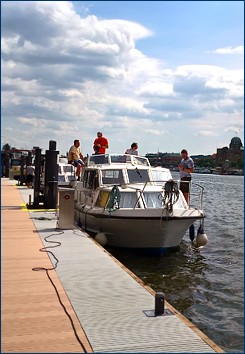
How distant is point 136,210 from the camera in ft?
43.7

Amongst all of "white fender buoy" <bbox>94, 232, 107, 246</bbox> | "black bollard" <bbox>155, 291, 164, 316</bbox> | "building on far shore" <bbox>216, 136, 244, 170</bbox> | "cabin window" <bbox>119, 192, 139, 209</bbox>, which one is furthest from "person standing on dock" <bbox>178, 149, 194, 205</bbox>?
"building on far shore" <bbox>216, 136, 244, 170</bbox>

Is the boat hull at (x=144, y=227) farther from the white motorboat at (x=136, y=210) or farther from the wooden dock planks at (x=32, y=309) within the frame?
the wooden dock planks at (x=32, y=309)

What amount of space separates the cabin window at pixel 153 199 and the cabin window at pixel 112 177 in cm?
169

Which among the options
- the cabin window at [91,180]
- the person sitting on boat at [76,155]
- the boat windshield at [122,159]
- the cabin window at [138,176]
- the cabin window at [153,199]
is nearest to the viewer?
the cabin window at [153,199]

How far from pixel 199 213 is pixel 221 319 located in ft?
17.1

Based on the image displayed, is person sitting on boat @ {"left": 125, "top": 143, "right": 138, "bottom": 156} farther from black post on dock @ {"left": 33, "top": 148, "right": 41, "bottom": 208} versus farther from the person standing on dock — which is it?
black post on dock @ {"left": 33, "top": 148, "right": 41, "bottom": 208}

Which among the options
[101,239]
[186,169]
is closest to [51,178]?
[101,239]

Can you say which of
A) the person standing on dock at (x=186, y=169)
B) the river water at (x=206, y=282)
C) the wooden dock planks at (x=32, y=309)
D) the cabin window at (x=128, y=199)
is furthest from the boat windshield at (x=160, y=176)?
the wooden dock planks at (x=32, y=309)

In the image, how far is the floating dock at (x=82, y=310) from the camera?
531 cm

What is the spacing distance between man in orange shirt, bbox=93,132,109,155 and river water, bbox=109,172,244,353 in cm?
504

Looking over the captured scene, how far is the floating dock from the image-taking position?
5309 mm

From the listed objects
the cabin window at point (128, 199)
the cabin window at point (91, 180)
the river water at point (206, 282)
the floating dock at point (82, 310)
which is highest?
the cabin window at point (91, 180)

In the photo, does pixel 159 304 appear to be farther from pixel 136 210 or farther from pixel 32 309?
pixel 136 210

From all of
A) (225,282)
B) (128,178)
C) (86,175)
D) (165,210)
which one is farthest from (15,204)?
(225,282)
